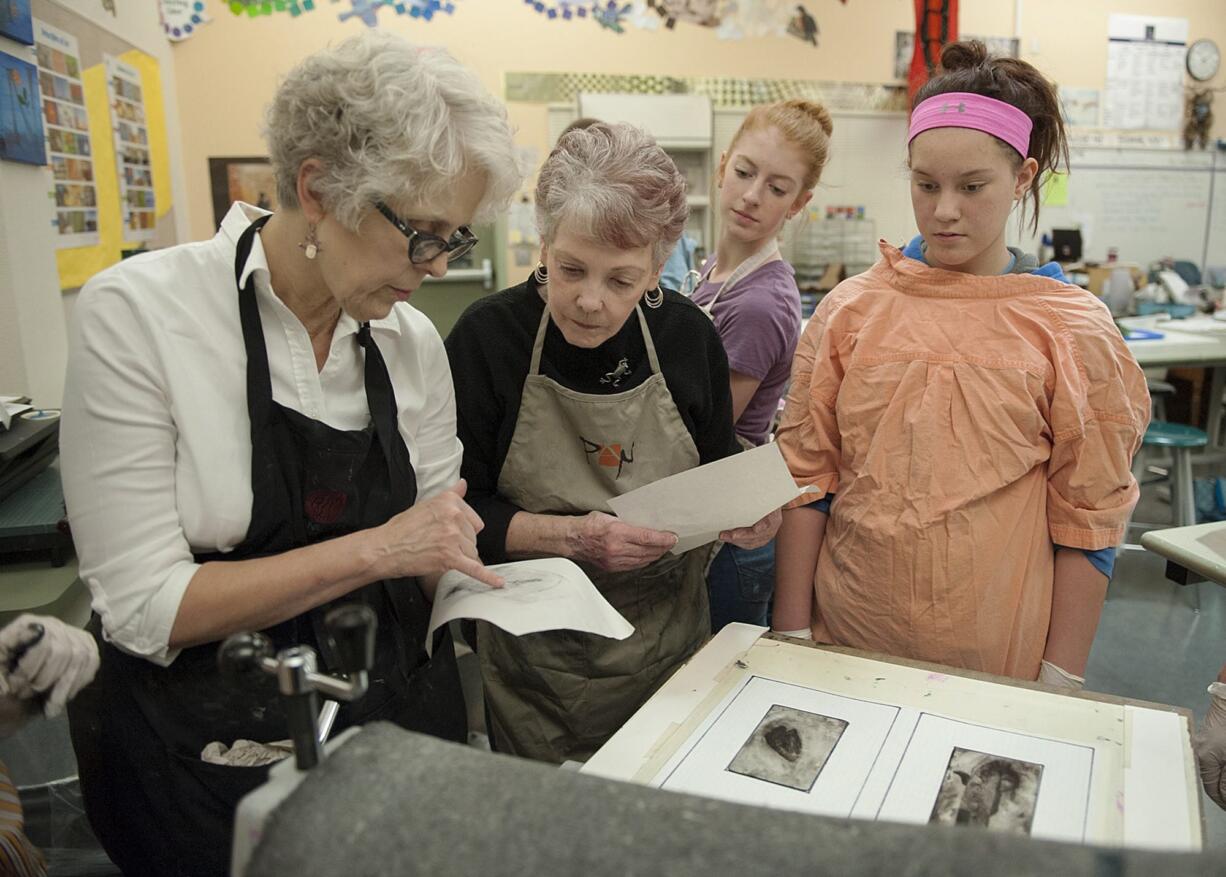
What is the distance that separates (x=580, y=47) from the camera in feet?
14.5

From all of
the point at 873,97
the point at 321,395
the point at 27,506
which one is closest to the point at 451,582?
the point at 321,395

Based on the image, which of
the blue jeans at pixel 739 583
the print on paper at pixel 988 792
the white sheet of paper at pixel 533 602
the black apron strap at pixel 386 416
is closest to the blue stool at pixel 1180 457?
the blue jeans at pixel 739 583

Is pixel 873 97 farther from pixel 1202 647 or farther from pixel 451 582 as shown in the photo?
pixel 451 582

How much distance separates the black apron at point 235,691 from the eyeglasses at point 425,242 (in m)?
0.17

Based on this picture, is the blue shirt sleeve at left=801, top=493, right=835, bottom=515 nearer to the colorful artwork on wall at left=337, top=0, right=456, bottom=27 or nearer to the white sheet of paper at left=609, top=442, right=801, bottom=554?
the white sheet of paper at left=609, top=442, right=801, bottom=554

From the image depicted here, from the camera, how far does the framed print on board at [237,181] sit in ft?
13.2

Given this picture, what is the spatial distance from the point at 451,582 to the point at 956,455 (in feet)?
2.49

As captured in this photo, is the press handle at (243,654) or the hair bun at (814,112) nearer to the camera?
the press handle at (243,654)

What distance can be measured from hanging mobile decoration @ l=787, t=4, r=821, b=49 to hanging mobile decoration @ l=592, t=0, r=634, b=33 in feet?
3.09

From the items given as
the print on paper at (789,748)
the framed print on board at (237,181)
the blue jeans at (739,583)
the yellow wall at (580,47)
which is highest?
the yellow wall at (580,47)

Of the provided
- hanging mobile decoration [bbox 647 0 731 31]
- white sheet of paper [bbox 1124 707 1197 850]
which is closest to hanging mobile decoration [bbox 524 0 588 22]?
hanging mobile decoration [bbox 647 0 731 31]

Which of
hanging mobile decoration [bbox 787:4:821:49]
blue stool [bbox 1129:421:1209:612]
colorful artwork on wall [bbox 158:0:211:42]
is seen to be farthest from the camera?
hanging mobile decoration [bbox 787:4:821:49]

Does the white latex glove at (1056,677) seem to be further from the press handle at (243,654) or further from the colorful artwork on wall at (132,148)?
the colorful artwork on wall at (132,148)

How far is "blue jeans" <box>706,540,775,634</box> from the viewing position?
5.79 ft
